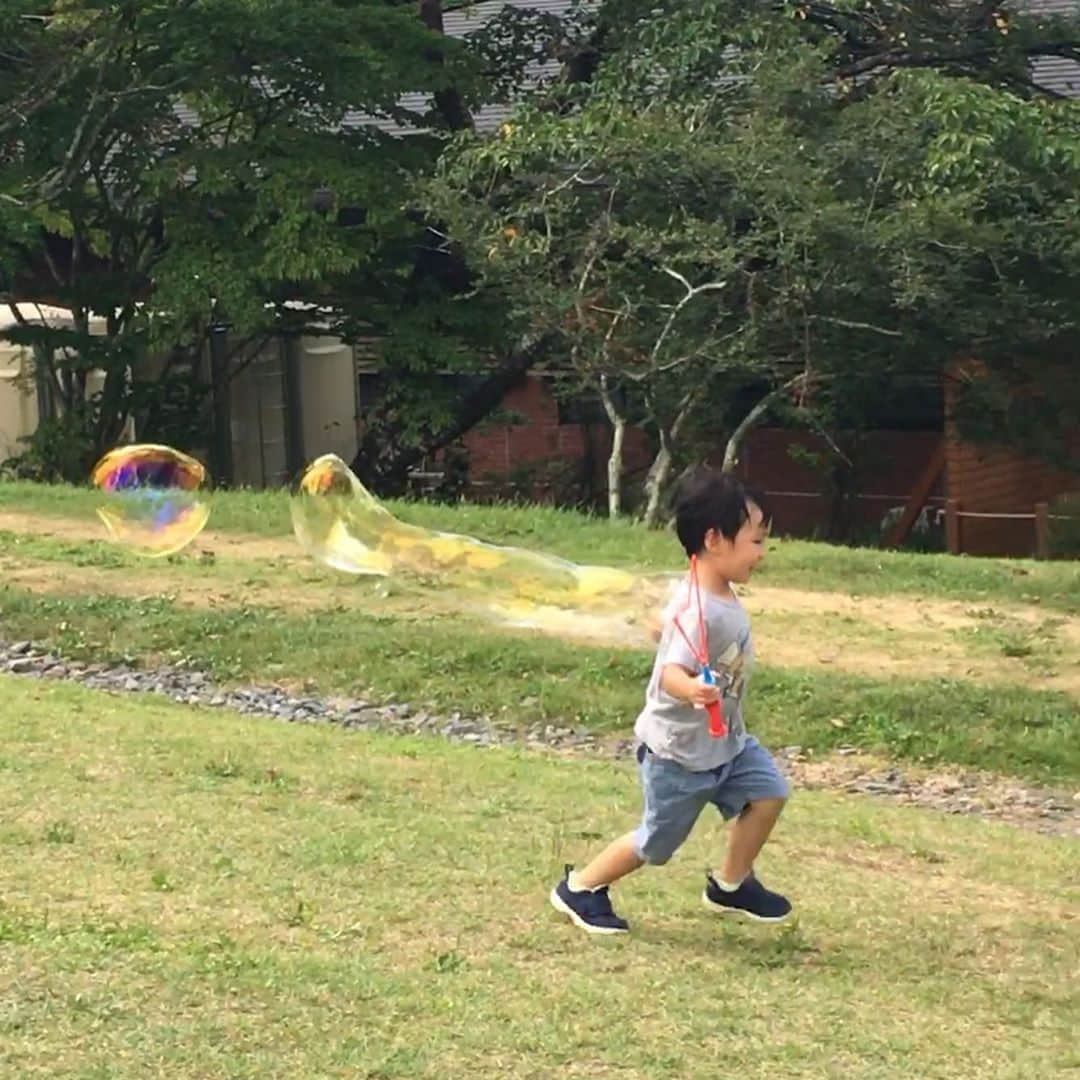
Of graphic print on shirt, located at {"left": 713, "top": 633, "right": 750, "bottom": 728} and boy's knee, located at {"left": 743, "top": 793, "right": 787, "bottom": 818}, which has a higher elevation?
graphic print on shirt, located at {"left": 713, "top": 633, "right": 750, "bottom": 728}

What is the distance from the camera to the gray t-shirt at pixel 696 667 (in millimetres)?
5172

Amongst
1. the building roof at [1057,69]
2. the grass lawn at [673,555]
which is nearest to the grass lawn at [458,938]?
the grass lawn at [673,555]

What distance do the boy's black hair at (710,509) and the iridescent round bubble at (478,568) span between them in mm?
1129

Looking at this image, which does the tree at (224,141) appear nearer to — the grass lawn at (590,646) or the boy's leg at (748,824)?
the grass lawn at (590,646)

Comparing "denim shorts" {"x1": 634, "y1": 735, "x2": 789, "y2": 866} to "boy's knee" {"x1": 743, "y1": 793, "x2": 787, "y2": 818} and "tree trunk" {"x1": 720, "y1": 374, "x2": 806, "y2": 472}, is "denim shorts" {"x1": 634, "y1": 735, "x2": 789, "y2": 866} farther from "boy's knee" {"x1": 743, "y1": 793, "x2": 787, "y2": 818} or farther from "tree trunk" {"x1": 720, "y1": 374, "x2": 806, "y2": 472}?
"tree trunk" {"x1": 720, "y1": 374, "x2": 806, "y2": 472}

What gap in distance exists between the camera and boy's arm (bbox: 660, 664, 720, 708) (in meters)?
5.02

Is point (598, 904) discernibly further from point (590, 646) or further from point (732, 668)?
point (590, 646)

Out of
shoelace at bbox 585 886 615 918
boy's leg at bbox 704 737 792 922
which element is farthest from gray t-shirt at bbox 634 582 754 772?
shoelace at bbox 585 886 615 918

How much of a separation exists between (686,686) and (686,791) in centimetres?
37

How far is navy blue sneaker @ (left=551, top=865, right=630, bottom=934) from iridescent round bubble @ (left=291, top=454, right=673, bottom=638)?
125 cm

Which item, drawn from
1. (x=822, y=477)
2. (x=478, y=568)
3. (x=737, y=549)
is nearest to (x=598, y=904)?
(x=737, y=549)

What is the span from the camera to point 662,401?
16.6 meters

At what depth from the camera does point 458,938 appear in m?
5.29

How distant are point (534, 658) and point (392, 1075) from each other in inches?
247
